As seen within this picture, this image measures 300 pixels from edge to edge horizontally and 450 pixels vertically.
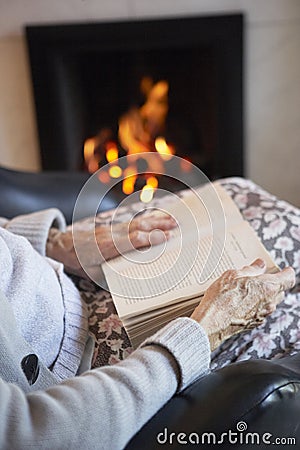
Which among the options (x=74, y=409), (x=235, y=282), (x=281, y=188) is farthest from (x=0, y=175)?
(x=281, y=188)

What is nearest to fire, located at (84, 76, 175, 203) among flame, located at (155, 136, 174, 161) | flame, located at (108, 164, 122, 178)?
flame, located at (155, 136, 174, 161)

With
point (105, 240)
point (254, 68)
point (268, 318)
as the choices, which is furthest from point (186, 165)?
point (254, 68)

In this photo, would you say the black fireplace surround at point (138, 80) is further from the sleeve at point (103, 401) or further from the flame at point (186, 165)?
the sleeve at point (103, 401)

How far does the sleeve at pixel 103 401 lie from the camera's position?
668mm

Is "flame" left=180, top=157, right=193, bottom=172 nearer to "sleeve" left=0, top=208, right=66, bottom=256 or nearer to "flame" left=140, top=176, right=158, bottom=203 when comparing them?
"flame" left=140, top=176, right=158, bottom=203

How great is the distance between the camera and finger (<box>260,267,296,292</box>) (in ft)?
2.93

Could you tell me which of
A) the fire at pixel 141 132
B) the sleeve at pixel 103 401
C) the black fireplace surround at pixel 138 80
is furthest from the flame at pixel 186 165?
the fire at pixel 141 132

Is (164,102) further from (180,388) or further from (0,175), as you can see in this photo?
(180,388)

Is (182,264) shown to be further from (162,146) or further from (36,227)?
(162,146)

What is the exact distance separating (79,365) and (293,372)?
0.32 metres

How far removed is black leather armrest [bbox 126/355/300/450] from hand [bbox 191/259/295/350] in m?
0.10

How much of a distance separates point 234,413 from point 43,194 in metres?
0.84

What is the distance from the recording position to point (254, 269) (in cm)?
94

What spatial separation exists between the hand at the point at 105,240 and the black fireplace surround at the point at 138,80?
1127 millimetres
